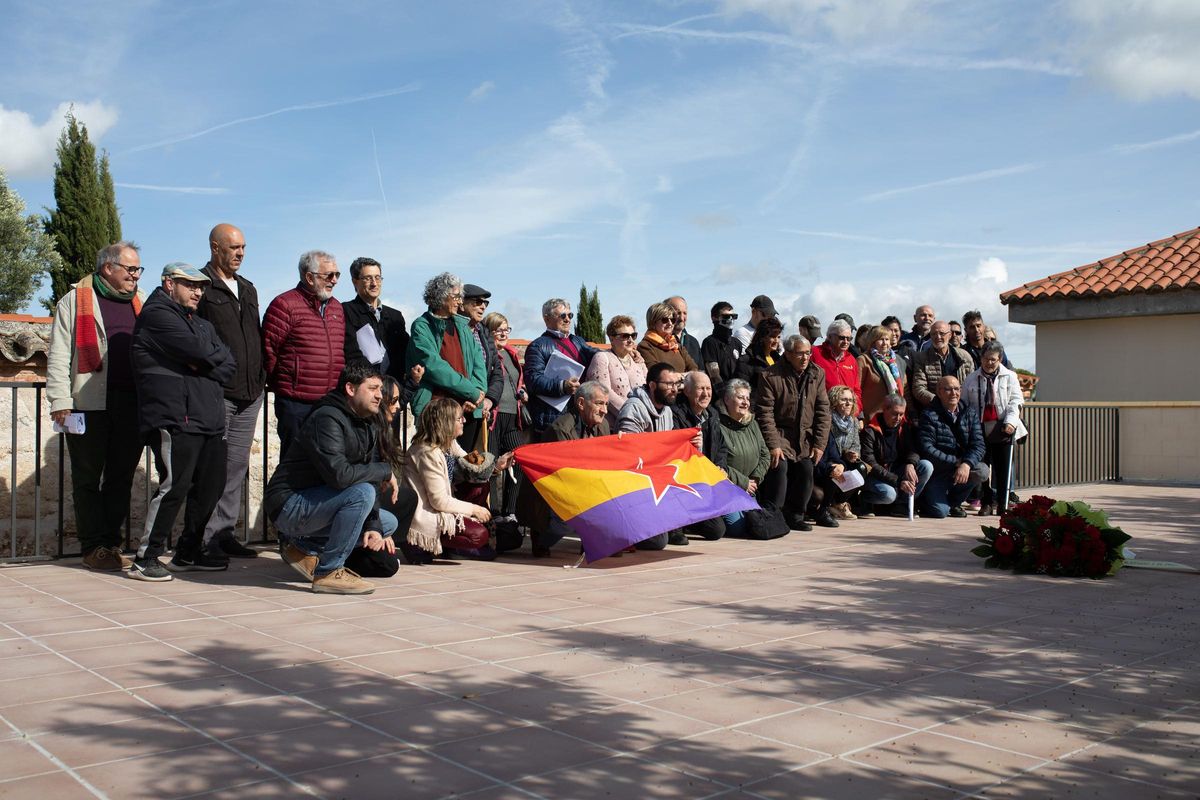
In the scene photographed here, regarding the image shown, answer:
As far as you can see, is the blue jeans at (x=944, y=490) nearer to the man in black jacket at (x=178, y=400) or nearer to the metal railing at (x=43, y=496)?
the metal railing at (x=43, y=496)

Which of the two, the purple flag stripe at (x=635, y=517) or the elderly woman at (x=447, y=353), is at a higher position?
the elderly woman at (x=447, y=353)

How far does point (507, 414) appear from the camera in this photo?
9.70 m

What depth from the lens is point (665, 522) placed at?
8.54 m

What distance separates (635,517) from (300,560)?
247 centimetres

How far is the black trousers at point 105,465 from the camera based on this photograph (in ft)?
24.5

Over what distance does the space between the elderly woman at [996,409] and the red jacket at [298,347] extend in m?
7.50

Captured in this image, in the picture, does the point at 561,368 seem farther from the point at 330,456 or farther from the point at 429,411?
the point at 330,456

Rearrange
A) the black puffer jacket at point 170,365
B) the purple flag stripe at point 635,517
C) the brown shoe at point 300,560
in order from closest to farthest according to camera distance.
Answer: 1. the black puffer jacket at point 170,365
2. the brown shoe at point 300,560
3. the purple flag stripe at point 635,517

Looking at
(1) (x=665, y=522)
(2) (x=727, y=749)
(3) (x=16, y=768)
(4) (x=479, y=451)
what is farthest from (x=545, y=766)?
(4) (x=479, y=451)

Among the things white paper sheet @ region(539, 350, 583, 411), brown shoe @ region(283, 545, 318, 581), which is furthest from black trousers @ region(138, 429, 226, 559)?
white paper sheet @ region(539, 350, 583, 411)

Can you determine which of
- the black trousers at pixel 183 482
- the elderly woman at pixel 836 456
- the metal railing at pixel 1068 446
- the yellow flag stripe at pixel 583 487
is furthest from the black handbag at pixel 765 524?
the metal railing at pixel 1068 446

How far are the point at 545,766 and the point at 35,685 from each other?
2349 mm

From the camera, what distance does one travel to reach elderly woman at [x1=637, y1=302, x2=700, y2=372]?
414 inches

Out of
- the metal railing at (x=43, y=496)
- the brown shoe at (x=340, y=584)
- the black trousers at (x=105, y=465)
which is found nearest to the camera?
the brown shoe at (x=340, y=584)
